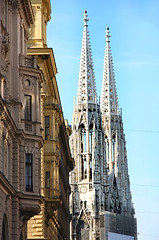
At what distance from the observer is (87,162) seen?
13712 centimetres

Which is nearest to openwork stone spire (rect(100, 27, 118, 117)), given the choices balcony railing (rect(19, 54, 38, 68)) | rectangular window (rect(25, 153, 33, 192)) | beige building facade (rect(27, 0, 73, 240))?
beige building facade (rect(27, 0, 73, 240))

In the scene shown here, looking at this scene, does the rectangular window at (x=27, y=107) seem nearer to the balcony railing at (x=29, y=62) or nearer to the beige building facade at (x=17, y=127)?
the beige building facade at (x=17, y=127)

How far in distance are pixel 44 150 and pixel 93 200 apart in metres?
79.3

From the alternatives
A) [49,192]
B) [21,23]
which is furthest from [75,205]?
[21,23]

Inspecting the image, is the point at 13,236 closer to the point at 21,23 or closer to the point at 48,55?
the point at 21,23

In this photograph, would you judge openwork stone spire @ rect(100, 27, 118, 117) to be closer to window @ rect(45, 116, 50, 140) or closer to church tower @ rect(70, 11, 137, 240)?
church tower @ rect(70, 11, 137, 240)

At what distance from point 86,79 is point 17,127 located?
101221mm

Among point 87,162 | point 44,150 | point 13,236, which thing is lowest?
point 13,236

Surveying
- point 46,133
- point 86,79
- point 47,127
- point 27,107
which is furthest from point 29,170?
point 86,79

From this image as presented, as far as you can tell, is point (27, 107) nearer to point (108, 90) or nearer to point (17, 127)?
point (17, 127)

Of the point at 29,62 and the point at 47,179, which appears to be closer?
the point at 29,62

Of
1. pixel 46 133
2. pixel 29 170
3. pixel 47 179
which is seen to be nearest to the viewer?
pixel 29 170

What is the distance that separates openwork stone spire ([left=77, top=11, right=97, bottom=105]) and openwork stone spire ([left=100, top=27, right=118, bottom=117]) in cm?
1146

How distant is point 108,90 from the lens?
154 meters
